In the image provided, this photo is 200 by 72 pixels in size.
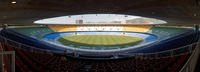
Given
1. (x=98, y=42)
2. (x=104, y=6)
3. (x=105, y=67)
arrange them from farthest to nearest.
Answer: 1. (x=98, y=42)
2. (x=104, y=6)
3. (x=105, y=67)

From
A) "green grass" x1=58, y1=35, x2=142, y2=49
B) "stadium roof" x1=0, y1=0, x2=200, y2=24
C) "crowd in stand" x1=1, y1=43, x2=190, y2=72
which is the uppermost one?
"stadium roof" x1=0, y1=0, x2=200, y2=24

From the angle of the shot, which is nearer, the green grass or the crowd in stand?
the crowd in stand

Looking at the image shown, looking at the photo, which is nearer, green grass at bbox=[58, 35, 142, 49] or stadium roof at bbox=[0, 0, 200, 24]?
stadium roof at bbox=[0, 0, 200, 24]

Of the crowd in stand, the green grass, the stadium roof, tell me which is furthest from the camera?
the green grass

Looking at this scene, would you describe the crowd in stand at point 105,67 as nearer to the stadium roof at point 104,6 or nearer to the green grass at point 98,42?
the stadium roof at point 104,6

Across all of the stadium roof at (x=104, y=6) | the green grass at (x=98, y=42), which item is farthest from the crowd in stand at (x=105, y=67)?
the green grass at (x=98, y=42)

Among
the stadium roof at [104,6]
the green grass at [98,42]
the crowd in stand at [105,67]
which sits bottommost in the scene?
the green grass at [98,42]

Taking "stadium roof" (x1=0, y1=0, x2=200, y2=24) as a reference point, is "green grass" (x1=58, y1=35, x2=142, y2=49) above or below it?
below

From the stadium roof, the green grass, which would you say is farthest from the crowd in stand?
the green grass

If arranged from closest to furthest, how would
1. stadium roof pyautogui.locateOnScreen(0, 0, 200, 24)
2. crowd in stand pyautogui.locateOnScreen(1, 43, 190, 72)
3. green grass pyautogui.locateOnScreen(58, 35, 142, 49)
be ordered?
crowd in stand pyautogui.locateOnScreen(1, 43, 190, 72)
stadium roof pyautogui.locateOnScreen(0, 0, 200, 24)
green grass pyautogui.locateOnScreen(58, 35, 142, 49)

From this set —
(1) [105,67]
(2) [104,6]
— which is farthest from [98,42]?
(1) [105,67]

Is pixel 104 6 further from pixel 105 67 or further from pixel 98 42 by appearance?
pixel 98 42

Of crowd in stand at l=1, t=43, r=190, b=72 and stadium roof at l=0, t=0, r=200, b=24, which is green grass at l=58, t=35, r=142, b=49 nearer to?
stadium roof at l=0, t=0, r=200, b=24

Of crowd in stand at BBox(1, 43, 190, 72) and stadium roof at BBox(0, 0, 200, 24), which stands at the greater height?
stadium roof at BBox(0, 0, 200, 24)
